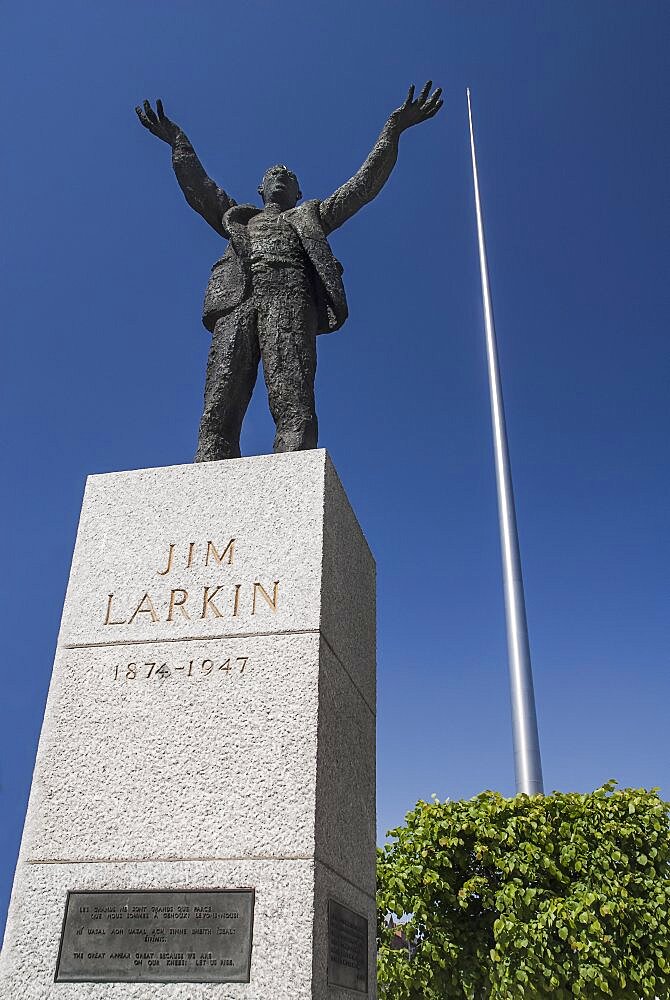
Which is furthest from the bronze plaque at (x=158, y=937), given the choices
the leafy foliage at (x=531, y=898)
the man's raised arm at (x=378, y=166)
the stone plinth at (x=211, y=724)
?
the leafy foliage at (x=531, y=898)

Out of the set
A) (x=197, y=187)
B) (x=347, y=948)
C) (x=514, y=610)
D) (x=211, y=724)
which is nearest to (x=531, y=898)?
(x=347, y=948)

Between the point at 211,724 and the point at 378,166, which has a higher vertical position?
the point at 378,166

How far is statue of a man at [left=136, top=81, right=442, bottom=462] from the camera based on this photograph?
18.3 ft

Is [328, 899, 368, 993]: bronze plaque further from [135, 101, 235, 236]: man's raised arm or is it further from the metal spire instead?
the metal spire

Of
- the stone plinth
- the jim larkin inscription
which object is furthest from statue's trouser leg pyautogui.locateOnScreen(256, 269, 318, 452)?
the jim larkin inscription

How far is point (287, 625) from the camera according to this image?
4.16m

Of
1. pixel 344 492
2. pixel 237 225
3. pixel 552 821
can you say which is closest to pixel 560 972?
pixel 552 821

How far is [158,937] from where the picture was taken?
11.6ft

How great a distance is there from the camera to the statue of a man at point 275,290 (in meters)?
5.58

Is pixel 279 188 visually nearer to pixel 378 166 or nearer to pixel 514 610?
pixel 378 166

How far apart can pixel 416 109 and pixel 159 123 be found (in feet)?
7.09

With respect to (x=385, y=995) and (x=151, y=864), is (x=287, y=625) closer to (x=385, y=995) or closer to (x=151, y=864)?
(x=151, y=864)

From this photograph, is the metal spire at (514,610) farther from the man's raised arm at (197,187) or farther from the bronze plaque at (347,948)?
the man's raised arm at (197,187)

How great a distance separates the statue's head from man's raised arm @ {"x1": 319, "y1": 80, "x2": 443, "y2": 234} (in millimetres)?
440
